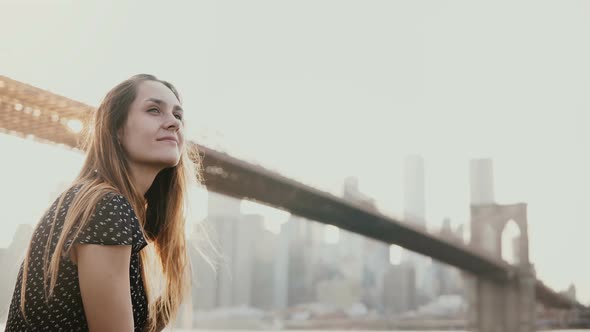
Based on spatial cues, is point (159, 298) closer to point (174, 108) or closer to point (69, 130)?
point (174, 108)

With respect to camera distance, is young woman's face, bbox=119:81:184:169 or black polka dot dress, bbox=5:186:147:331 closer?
black polka dot dress, bbox=5:186:147:331

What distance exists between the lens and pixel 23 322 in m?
1.56

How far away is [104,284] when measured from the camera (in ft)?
4.64

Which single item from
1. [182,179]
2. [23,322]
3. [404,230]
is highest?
[404,230]

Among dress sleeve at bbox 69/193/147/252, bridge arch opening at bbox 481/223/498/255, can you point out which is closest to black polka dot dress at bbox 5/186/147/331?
dress sleeve at bbox 69/193/147/252

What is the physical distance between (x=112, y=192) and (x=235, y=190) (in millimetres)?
17050

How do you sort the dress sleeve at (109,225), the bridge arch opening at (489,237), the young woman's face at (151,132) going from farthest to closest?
the bridge arch opening at (489,237) → the young woman's face at (151,132) → the dress sleeve at (109,225)

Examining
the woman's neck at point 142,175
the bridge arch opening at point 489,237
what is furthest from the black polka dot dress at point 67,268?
the bridge arch opening at point 489,237

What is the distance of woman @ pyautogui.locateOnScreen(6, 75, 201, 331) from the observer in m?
1.43

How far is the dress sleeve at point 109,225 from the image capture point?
141cm

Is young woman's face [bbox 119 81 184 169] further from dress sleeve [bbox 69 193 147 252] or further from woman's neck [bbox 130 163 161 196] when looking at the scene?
dress sleeve [bbox 69 193 147 252]

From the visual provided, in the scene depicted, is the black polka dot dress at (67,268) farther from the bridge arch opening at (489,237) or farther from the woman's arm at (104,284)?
the bridge arch opening at (489,237)

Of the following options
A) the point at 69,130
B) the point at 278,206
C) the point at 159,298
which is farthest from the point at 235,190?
the point at 159,298

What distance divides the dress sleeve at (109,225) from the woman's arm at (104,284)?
1 centimetres
